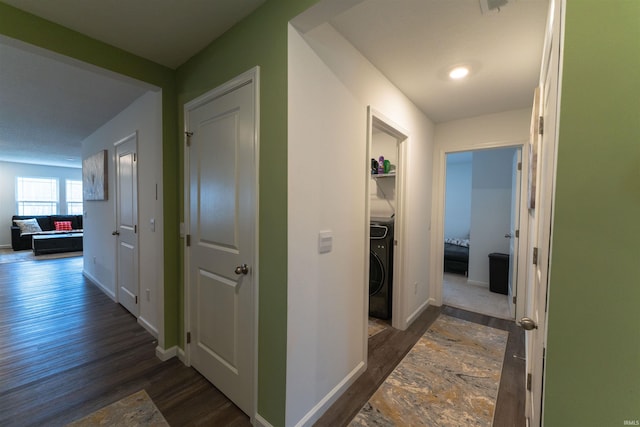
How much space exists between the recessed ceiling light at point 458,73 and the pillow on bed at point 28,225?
32.6ft

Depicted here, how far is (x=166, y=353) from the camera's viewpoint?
6.95 feet

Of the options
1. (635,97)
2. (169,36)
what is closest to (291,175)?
(635,97)

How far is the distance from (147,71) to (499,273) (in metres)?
4.88

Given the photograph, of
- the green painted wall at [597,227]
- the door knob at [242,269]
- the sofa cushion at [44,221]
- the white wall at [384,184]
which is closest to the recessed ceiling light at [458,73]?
the white wall at [384,184]

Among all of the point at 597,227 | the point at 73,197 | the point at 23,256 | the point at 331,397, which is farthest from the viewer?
the point at 73,197

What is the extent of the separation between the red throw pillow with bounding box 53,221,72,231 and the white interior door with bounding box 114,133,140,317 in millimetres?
6132

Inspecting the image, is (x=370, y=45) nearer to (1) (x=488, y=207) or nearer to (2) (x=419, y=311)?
(2) (x=419, y=311)

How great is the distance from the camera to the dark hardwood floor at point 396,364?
5.24ft

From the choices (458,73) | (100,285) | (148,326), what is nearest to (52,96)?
(148,326)

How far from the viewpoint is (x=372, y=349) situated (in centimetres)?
234

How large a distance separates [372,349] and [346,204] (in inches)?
58.1

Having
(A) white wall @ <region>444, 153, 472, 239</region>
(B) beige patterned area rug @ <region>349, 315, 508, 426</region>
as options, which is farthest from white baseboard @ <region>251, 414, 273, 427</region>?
(A) white wall @ <region>444, 153, 472, 239</region>

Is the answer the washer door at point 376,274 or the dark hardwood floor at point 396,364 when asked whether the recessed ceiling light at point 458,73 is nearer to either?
the washer door at point 376,274

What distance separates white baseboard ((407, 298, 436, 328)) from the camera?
283cm
